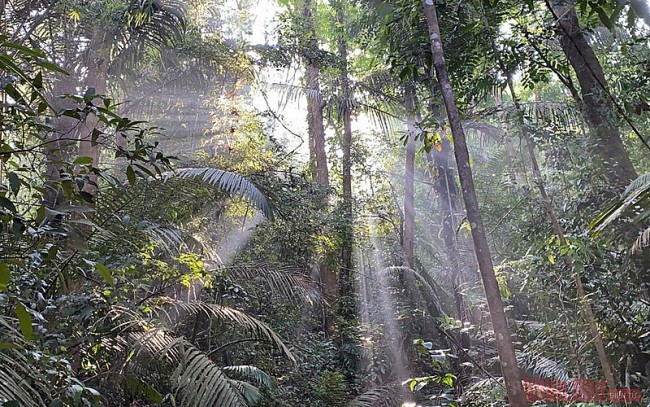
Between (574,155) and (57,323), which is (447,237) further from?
(57,323)

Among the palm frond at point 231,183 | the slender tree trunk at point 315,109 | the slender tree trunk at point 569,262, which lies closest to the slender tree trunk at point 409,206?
the slender tree trunk at point 315,109

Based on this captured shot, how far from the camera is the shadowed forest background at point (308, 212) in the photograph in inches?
88.0

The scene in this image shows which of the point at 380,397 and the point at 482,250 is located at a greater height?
the point at 482,250

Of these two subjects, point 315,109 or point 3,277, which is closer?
point 3,277

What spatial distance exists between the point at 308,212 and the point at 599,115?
3698 mm

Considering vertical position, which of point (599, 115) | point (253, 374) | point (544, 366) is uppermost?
point (599, 115)

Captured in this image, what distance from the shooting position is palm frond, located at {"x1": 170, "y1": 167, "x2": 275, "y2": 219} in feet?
14.3

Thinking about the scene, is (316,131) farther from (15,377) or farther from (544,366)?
(15,377)

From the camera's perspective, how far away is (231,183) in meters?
4.51

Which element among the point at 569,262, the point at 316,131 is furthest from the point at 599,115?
the point at 316,131

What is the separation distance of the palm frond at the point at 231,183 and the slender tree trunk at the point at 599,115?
2.94 meters

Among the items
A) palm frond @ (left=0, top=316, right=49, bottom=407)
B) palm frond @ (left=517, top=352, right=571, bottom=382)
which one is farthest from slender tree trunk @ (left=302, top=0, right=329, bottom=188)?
palm frond @ (left=0, top=316, right=49, bottom=407)

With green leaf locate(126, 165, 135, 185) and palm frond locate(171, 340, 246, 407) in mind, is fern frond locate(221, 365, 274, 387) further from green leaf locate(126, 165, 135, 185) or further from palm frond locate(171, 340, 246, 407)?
green leaf locate(126, 165, 135, 185)

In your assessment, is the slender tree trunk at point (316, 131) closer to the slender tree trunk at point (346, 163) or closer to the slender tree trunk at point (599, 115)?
the slender tree trunk at point (346, 163)
